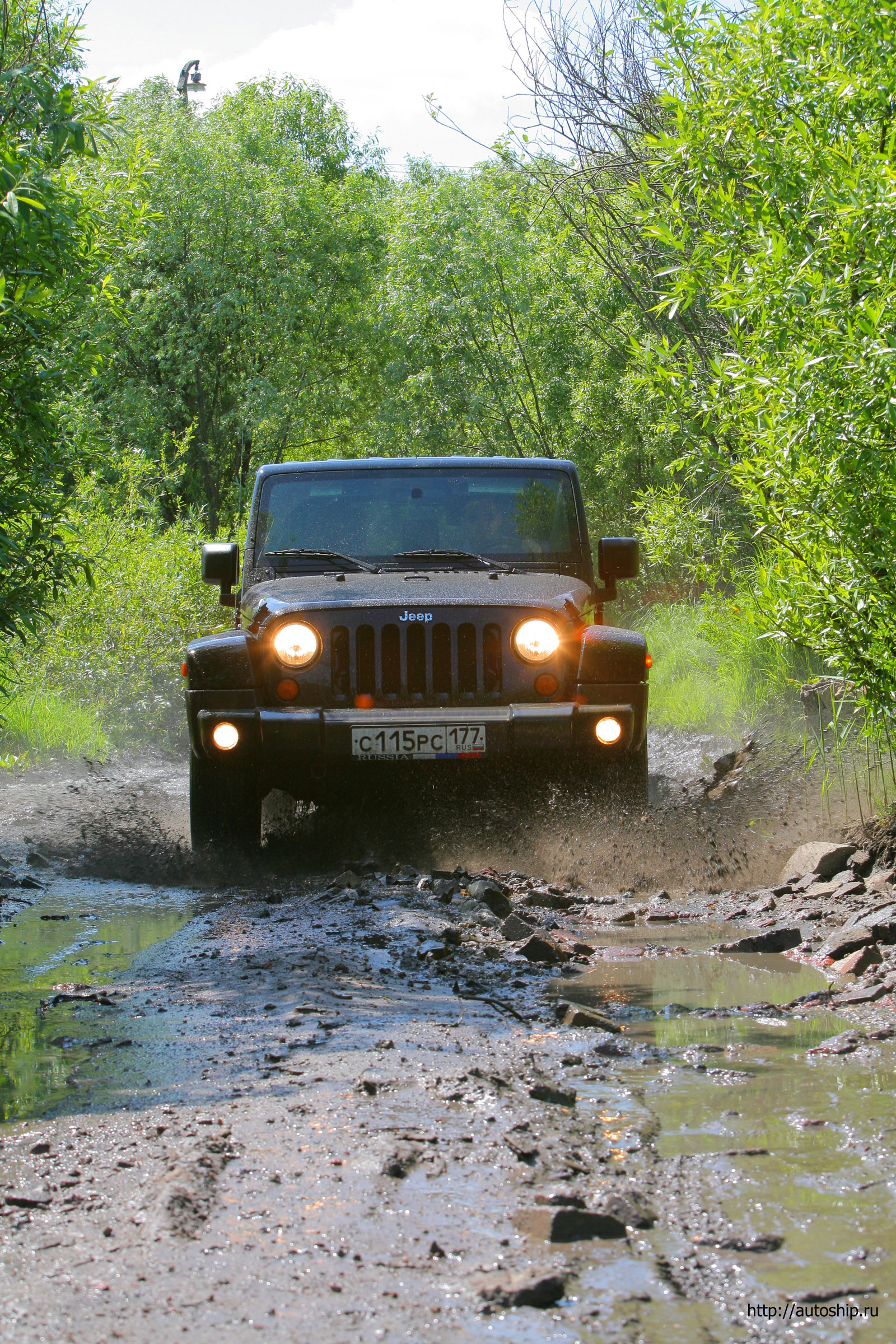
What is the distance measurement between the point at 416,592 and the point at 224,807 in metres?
1.30

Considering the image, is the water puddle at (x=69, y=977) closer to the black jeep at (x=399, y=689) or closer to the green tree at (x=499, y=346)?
the black jeep at (x=399, y=689)

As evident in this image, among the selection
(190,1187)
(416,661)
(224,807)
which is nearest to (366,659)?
(416,661)

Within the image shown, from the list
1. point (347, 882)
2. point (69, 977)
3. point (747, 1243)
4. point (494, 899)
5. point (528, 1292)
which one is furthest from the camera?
point (347, 882)

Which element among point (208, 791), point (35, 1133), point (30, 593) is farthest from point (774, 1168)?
point (30, 593)

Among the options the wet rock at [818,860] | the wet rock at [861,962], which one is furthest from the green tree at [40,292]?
the wet rock at [818,860]

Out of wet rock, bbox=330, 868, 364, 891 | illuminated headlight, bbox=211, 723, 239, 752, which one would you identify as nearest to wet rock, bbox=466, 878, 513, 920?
wet rock, bbox=330, 868, 364, 891

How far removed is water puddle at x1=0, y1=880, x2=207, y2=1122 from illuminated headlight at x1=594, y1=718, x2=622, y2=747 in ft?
6.05

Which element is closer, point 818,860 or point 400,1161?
point 400,1161

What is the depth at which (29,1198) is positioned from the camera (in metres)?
2.09

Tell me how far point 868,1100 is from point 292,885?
3265 mm

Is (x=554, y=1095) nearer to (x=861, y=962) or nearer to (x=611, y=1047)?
(x=611, y=1047)

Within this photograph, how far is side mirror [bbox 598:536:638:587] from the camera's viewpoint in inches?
257

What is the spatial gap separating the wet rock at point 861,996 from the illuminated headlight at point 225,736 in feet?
9.47

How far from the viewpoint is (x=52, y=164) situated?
510 cm
